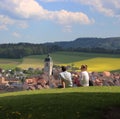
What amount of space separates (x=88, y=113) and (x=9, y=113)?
A: 265 cm

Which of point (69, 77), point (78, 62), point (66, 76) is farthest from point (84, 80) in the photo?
point (78, 62)

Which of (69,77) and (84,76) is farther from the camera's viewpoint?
(84,76)

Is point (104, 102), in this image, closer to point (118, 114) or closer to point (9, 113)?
point (118, 114)

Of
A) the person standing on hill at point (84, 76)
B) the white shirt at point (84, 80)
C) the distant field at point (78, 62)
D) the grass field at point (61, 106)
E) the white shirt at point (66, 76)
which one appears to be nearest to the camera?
the grass field at point (61, 106)

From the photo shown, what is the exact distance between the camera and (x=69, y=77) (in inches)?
906

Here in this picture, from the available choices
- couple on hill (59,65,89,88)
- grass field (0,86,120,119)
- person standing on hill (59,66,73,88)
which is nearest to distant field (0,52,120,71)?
couple on hill (59,65,89,88)

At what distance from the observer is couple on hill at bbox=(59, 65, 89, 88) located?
22.9 meters

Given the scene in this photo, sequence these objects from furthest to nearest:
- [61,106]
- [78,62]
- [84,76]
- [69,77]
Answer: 1. [78,62]
2. [84,76]
3. [69,77]
4. [61,106]

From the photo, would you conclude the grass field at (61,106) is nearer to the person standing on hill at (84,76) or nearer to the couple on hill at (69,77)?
the couple on hill at (69,77)

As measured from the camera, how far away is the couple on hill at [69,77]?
75.3 ft

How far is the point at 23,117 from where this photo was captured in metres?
14.0

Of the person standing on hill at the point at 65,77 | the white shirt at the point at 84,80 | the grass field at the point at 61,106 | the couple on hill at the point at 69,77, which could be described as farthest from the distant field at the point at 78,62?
the grass field at the point at 61,106

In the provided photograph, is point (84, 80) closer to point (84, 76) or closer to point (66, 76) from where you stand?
point (84, 76)

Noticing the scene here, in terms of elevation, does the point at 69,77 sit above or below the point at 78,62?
above
